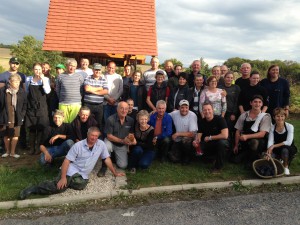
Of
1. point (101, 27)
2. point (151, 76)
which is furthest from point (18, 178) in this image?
point (101, 27)

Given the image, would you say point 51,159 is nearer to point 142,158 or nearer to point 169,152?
point 142,158

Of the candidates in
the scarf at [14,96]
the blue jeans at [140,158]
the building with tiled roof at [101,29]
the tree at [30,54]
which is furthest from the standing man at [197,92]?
the tree at [30,54]

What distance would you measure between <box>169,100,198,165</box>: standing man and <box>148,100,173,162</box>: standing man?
148 mm

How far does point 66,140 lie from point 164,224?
111 inches

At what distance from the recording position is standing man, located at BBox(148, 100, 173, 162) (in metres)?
5.69

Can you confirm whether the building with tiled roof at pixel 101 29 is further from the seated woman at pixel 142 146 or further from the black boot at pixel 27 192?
the black boot at pixel 27 192

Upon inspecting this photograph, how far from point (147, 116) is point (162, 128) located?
495 millimetres

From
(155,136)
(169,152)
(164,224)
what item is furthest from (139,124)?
(164,224)

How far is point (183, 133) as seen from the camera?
18.9 feet

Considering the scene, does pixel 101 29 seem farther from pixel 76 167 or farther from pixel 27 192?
pixel 27 192

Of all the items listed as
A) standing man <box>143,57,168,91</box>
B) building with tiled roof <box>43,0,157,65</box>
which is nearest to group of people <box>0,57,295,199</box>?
standing man <box>143,57,168,91</box>

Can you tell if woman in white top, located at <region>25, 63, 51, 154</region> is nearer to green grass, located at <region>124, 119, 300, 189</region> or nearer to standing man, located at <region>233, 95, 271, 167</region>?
green grass, located at <region>124, 119, 300, 189</region>

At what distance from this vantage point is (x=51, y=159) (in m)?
5.31

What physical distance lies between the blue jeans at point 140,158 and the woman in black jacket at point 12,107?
274cm
